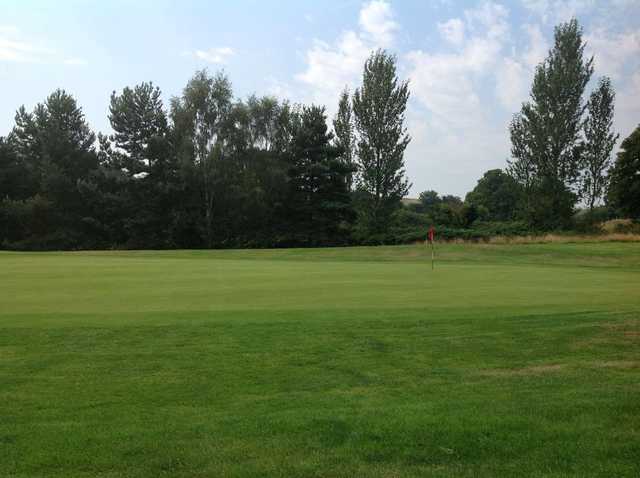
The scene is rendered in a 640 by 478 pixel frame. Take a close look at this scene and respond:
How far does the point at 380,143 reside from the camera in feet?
153

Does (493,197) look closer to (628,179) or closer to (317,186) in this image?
(628,179)

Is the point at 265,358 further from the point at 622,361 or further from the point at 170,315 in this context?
the point at 622,361

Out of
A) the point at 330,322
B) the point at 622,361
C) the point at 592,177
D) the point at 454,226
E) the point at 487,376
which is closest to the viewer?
the point at 487,376

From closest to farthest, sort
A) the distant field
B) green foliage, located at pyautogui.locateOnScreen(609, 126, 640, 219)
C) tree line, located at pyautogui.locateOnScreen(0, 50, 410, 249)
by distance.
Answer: the distant field → green foliage, located at pyautogui.locateOnScreen(609, 126, 640, 219) → tree line, located at pyautogui.locateOnScreen(0, 50, 410, 249)

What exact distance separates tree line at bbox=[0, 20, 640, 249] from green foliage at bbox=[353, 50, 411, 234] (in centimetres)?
9

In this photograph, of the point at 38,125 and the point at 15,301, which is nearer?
the point at 15,301

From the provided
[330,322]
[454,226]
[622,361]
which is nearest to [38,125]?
[454,226]

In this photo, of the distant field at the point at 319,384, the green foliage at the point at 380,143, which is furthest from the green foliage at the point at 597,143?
the distant field at the point at 319,384

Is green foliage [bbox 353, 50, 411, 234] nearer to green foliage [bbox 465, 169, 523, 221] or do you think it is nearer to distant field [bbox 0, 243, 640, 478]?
green foliage [bbox 465, 169, 523, 221]

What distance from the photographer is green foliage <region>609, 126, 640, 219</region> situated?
4288 centimetres

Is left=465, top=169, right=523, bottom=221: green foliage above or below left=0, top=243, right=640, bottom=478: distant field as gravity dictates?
above

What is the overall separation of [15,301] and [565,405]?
9167 millimetres

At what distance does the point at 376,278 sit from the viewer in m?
14.5

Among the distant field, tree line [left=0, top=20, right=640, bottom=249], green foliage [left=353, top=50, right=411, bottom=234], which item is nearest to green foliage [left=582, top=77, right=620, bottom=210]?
tree line [left=0, top=20, right=640, bottom=249]
